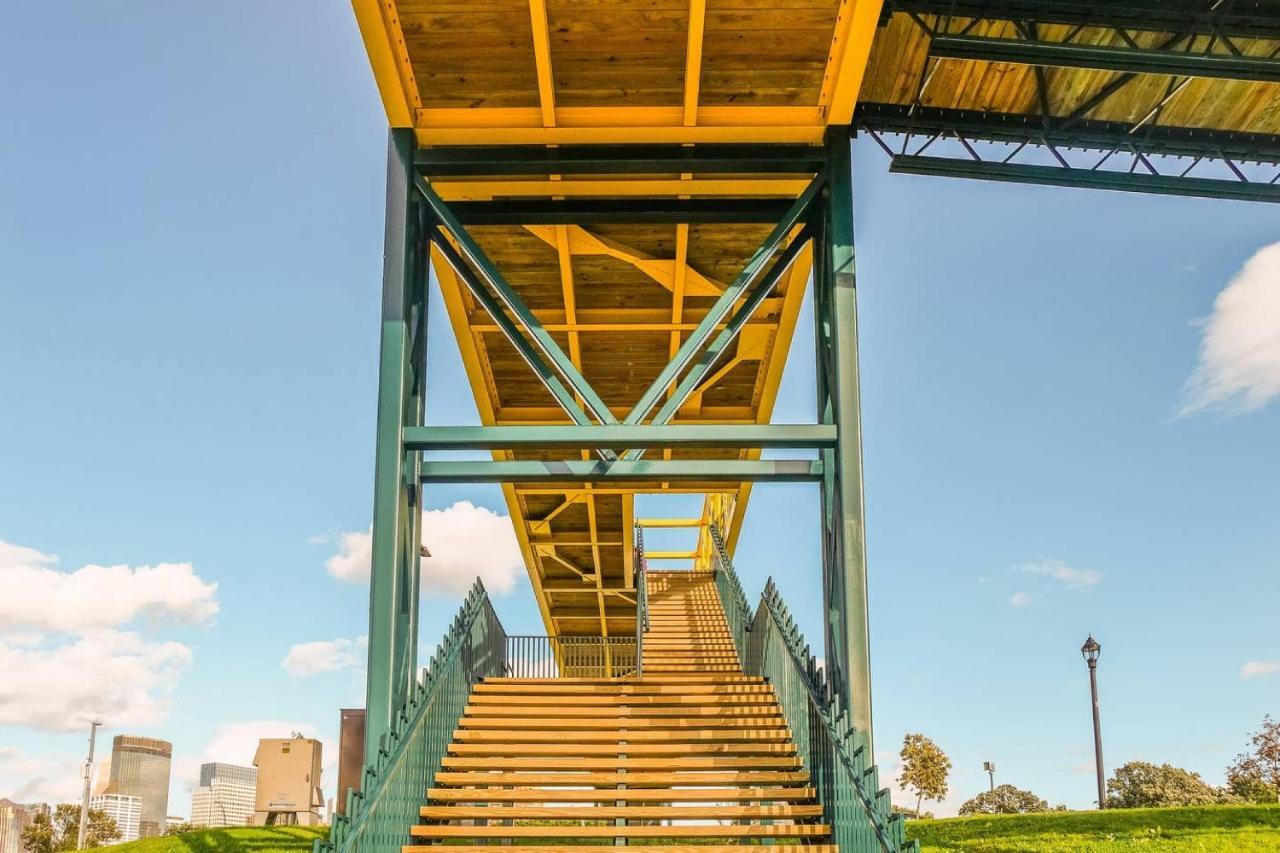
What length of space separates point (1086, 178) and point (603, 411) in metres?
11.1

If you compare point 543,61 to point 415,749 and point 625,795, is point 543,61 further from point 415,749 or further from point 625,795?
point 625,795

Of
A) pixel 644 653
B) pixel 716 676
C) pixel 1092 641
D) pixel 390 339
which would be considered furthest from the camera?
pixel 1092 641

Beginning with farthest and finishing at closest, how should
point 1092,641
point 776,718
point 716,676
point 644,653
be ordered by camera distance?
point 1092,641 → point 644,653 → point 716,676 → point 776,718

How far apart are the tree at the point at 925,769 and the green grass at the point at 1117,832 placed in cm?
1654

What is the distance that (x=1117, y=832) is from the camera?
17453mm

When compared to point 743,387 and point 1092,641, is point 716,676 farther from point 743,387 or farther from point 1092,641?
point 1092,641

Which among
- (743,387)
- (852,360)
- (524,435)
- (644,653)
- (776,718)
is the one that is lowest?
(776,718)

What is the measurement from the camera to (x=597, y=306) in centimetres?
1602

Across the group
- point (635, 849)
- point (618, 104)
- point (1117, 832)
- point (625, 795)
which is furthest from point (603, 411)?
point (1117, 832)

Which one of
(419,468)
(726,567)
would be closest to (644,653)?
(726,567)

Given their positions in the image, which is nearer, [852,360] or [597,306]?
[852,360]

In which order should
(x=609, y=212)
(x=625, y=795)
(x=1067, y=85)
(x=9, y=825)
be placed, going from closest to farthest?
(x=625, y=795) < (x=609, y=212) < (x=1067, y=85) < (x=9, y=825)

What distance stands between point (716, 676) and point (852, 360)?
4.04m

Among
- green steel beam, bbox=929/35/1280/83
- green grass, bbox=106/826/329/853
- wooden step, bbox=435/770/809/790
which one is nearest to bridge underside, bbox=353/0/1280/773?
wooden step, bbox=435/770/809/790
